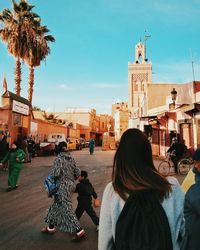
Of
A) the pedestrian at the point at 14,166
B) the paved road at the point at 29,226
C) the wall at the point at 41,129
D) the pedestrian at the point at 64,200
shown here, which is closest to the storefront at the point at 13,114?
the wall at the point at 41,129

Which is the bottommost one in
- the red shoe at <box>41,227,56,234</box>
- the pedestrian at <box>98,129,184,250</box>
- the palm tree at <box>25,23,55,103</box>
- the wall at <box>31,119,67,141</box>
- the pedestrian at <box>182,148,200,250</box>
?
the red shoe at <box>41,227,56,234</box>

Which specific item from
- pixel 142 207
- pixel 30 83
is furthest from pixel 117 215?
pixel 30 83

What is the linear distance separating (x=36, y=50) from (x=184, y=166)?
17.0m

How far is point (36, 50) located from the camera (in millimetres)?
21703

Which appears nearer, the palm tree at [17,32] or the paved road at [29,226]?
the paved road at [29,226]

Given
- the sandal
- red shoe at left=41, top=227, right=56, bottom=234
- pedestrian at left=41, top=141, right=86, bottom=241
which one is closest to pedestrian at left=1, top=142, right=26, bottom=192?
red shoe at left=41, top=227, right=56, bottom=234

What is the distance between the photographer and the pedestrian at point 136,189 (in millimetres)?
1429

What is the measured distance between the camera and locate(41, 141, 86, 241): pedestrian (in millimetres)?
3902

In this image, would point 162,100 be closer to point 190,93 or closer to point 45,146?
point 190,93

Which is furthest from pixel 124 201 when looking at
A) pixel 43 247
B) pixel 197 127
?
pixel 197 127

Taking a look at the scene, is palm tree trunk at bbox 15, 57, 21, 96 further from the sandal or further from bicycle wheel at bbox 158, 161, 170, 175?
the sandal

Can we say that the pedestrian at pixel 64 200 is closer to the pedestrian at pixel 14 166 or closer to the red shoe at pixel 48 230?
the red shoe at pixel 48 230

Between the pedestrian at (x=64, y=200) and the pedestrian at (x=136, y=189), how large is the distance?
8.54 feet

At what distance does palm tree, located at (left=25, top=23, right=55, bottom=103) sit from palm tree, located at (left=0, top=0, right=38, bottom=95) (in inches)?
27.2
